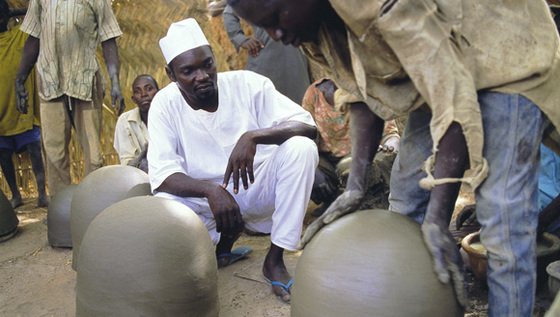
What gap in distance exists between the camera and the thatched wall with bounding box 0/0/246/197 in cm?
682

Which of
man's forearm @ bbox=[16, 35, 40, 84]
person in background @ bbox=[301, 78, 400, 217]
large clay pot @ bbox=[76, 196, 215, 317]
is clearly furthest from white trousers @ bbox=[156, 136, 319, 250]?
man's forearm @ bbox=[16, 35, 40, 84]

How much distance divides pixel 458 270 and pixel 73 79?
4266 millimetres

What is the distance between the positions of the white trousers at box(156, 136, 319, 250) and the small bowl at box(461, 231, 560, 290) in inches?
37.1

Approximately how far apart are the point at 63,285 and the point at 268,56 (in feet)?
9.31

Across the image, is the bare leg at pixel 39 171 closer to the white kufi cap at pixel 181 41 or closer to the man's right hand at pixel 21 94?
the man's right hand at pixel 21 94

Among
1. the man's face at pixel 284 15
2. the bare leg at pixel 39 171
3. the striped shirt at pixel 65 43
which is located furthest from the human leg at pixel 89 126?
the man's face at pixel 284 15

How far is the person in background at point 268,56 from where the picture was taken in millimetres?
5434

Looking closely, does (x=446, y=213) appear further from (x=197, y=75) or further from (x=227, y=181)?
(x=197, y=75)

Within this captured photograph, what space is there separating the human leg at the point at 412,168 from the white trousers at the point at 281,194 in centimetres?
85

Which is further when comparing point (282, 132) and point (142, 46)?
point (142, 46)

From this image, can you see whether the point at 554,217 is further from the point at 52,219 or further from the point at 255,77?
the point at 52,219

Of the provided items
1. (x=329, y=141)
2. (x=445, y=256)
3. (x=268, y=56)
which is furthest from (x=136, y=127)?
(x=445, y=256)

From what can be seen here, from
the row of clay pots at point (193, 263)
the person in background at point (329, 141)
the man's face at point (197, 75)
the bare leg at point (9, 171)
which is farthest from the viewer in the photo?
the bare leg at point (9, 171)

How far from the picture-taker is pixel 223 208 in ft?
10.5
